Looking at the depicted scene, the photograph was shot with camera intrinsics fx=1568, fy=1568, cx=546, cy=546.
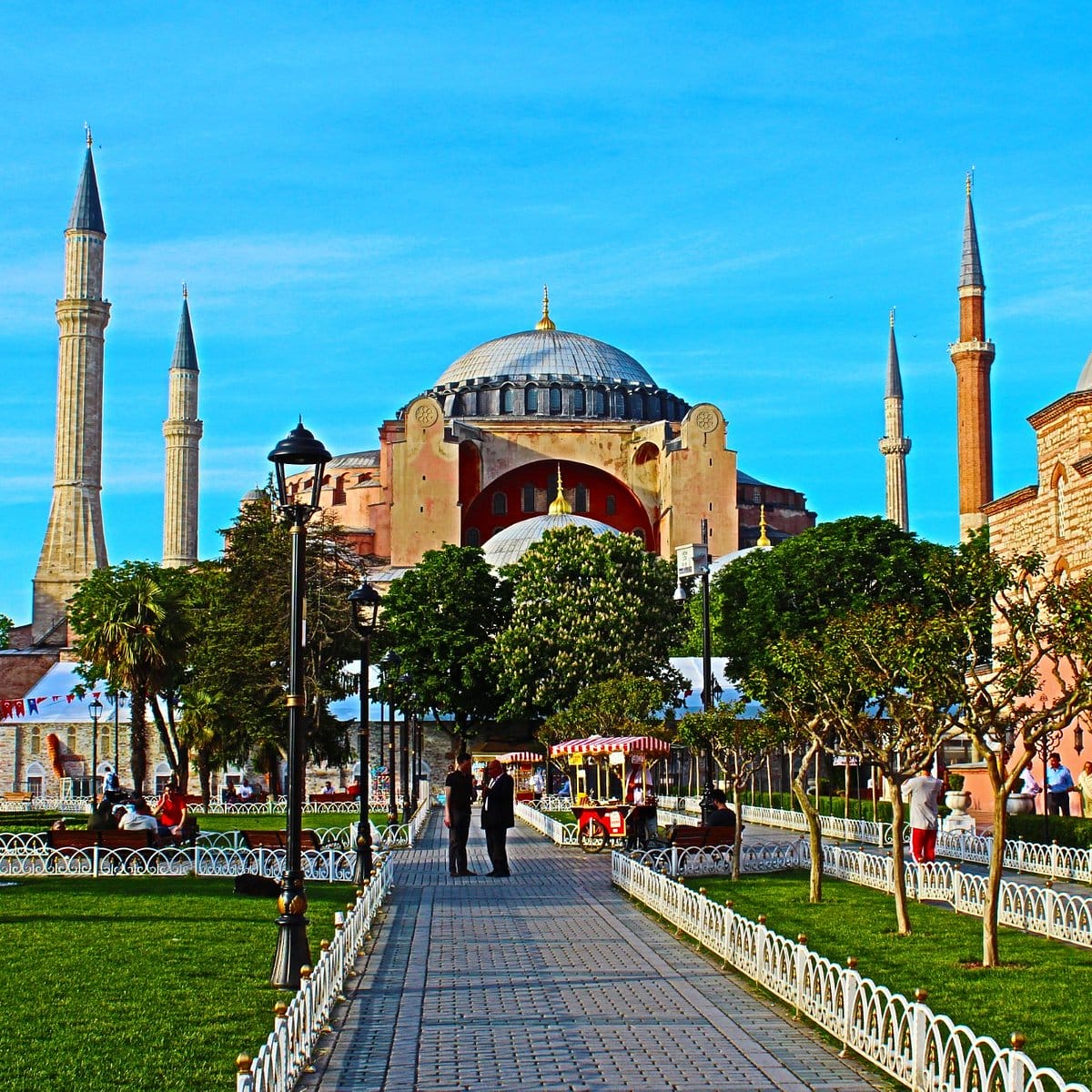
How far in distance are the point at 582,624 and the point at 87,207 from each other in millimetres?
29524

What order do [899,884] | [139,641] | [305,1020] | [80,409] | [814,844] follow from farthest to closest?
[80,409] < [139,641] < [814,844] < [899,884] < [305,1020]

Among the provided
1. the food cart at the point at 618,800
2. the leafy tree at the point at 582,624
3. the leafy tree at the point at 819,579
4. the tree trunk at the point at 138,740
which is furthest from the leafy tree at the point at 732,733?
the leafy tree at the point at 582,624

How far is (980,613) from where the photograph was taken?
1079 centimetres

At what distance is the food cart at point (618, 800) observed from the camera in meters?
16.8

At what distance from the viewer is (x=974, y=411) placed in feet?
149

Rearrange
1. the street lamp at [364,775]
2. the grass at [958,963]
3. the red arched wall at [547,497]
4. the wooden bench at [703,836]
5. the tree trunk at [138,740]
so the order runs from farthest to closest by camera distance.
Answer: the red arched wall at [547,497], the tree trunk at [138,740], the wooden bench at [703,836], the street lamp at [364,775], the grass at [958,963]

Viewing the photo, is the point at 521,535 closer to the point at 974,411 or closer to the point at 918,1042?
the point at 974,411

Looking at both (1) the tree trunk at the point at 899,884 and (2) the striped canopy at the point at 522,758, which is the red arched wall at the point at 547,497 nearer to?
(2) the striped canopy at the point at 522,758

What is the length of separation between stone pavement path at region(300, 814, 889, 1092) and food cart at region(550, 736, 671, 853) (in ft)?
13.5

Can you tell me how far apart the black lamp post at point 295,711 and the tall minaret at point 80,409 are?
161 ft

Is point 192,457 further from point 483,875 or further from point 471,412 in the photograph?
point 483,875

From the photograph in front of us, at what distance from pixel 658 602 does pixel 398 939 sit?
96.9 ft

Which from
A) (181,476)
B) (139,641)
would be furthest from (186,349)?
(139,641)

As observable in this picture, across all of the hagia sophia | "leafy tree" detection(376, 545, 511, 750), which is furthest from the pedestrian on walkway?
the hagia sophia
